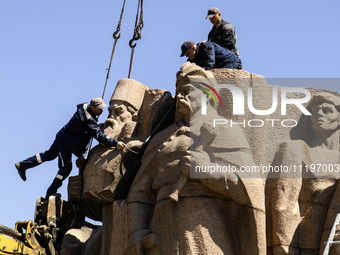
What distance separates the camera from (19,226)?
15.5 m

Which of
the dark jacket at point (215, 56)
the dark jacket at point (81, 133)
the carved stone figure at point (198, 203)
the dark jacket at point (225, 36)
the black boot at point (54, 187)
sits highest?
the dark jacket at point (225, 36)

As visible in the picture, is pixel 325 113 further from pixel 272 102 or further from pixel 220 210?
pixel 220 210

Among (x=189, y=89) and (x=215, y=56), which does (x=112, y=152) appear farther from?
(x=215, y=56)

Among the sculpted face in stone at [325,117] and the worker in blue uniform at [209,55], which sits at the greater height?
the worker in blue uniform at [209,55]

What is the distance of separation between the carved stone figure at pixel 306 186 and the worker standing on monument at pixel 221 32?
6.94ft

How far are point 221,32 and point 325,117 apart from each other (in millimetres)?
2645

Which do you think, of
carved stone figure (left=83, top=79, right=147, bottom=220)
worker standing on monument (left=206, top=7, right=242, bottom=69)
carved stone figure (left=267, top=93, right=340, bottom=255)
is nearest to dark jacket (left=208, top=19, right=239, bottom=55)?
worker standing on monument (left=206, top=7, right=242, bottom=69)

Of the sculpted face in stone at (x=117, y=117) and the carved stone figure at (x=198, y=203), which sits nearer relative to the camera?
the carved stone figure at (x=198, y=203)

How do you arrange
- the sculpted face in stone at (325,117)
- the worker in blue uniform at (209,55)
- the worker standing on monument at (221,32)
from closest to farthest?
the sculpted face in stone at (325,117) < the worker in blue uniform at (209,55) < the worker standing on monument at (221,32)

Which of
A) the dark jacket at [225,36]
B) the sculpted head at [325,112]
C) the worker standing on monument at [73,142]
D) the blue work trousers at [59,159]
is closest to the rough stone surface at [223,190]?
the sculpted head at [325,112]

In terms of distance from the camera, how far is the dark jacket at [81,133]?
628 inches

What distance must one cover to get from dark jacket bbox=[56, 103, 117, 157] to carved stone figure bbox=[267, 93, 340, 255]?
9.12ft

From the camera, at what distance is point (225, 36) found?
17062 mm

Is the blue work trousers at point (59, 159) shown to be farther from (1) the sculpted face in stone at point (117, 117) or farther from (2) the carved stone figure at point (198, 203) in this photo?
(2) the carved stone figure at point (198, 203)
